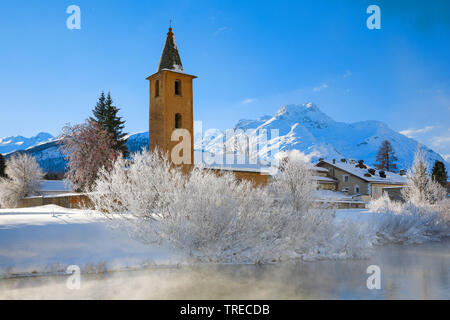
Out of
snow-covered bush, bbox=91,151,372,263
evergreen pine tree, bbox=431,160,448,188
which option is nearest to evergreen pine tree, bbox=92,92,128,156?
snow-covered bush, bbox=91,151,372,263

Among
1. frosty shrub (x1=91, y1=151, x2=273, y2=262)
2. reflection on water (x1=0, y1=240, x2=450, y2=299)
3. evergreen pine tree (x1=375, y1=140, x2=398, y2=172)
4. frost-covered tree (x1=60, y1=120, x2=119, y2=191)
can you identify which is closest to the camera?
reflection on water (x1=0, y1=240, x2=450, y2=299)

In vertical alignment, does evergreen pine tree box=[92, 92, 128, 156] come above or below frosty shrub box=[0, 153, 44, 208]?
above

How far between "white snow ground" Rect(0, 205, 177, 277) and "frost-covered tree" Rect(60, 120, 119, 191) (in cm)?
1388

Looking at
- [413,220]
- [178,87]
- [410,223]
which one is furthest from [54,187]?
[413,220]

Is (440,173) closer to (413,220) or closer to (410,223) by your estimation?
(413,220)

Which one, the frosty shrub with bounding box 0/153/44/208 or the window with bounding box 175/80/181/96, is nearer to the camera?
the window with bounding box 175/80/181/96

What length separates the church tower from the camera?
30.4 metres

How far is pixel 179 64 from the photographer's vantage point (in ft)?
104

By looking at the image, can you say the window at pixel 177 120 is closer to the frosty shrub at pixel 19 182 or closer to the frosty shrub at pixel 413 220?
the frosty shrub at pixel 413 220

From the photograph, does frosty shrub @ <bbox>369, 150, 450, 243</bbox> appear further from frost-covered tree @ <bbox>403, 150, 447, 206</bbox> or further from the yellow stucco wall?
the yellow stucco wall
